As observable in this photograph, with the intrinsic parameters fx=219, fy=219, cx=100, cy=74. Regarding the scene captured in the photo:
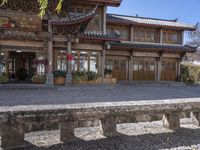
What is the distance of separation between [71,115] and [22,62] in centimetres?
1613

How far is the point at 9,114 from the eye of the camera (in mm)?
3211

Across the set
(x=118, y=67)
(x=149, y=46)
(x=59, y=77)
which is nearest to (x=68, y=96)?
(x=59, y=77)

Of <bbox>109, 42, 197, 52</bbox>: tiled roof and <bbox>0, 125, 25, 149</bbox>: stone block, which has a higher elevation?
<bbox>109, 42, 197, 52</bbox>: tiled roof

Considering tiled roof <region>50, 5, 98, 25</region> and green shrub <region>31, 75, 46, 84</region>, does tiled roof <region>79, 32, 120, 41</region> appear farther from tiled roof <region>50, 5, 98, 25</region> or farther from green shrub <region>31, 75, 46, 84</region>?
green shrub <region>31, 75, 46, 84</region>

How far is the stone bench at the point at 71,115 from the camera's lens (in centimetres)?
330

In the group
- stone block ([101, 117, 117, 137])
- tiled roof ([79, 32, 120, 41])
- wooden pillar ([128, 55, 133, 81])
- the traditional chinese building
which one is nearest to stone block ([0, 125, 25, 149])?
stone block ([101, 117, 117, 137])

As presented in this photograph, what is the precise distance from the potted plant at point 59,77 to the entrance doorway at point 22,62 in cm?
310

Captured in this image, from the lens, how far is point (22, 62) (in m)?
18.5

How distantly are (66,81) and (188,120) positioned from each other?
35.7ft

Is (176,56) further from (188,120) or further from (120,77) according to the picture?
(188,120)

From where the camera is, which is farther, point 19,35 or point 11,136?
point 19,35

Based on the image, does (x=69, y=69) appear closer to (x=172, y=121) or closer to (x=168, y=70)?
(x=172, y=121)

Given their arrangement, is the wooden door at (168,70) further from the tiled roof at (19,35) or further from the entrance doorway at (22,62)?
the tiled roof at (19,35)

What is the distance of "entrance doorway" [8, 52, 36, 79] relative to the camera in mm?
17844
